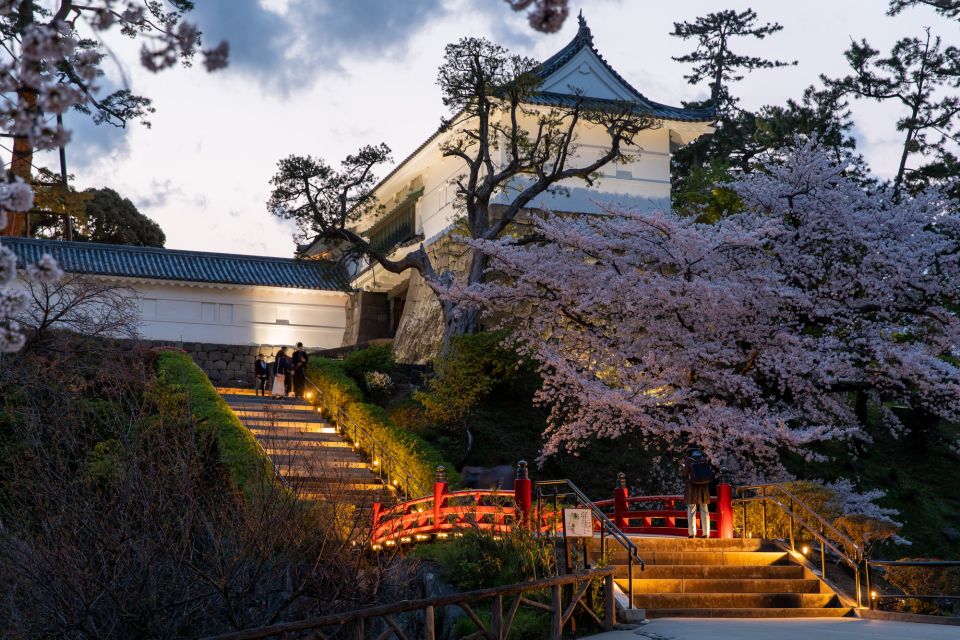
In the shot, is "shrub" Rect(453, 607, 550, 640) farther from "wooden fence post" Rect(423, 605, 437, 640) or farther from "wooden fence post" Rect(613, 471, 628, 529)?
"wooden fence post" Rect(613, 471, 628, 529)

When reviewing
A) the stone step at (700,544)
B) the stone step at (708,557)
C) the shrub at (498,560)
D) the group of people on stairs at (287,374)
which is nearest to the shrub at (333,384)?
the group of people on stairs at (287,374)

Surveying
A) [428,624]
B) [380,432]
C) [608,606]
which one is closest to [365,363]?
[380,432]

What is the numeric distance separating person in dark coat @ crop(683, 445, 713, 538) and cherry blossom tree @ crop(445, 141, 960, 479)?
4153mm

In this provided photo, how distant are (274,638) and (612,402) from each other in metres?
11.4

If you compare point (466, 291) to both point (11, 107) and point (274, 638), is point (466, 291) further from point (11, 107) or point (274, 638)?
point (11, 107)

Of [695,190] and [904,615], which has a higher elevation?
[695,190]

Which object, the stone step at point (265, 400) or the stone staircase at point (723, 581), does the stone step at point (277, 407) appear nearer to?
the stone step at point (265, 400)

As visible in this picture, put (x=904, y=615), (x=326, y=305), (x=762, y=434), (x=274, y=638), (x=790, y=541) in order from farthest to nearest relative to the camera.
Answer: (x=326, y=305)
(x=762, y=434)
(x=790, y=541)
(x=904, y=615)
(x=274, y=638)

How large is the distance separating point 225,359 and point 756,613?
2428 centimetres

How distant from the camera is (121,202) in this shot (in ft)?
160

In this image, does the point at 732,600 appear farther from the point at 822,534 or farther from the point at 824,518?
the point at 824,518

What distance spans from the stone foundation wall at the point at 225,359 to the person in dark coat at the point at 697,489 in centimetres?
2010

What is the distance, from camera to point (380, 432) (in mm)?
24406

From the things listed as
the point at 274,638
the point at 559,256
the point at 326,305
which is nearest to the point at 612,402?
the point at 559,256
